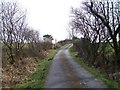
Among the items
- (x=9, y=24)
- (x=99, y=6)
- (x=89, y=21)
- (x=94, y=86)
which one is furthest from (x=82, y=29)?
(x=94, y=86)

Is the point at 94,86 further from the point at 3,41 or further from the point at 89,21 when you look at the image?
the point at 89,21

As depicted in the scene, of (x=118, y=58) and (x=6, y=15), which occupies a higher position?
(x=6, y=15)

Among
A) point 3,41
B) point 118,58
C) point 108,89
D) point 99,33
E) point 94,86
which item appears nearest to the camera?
point 108,89

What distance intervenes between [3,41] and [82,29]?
608 inches

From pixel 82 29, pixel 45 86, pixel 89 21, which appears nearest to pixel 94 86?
pixel 45 86

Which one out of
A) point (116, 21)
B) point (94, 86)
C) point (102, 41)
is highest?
point (116, 21)

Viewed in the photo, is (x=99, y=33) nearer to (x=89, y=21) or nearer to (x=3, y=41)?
(x=89, y=21)

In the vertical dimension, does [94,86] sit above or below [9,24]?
below

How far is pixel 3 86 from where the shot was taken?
17.4 meters

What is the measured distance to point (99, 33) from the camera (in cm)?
3816

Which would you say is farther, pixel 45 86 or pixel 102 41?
pixel 102 41

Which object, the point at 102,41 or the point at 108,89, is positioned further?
the point at 102,41

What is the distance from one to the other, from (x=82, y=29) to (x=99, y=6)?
9788 mm

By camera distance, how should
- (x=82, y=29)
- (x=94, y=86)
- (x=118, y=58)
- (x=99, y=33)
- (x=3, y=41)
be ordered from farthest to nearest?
(x=82, y=29) → (x=99, y=33) → (x=3, y=41) → (x=118, y=58) → (x=94, y=86)
